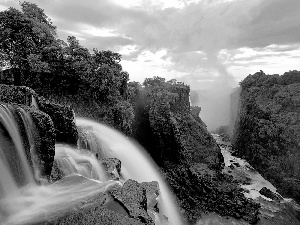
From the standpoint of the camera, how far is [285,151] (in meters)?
41.9

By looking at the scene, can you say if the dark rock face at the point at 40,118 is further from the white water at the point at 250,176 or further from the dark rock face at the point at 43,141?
the white water at the point at 250,176

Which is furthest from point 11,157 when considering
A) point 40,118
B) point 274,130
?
point 274,130

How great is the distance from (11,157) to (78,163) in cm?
529

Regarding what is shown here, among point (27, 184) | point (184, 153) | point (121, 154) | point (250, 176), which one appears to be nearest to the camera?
point (27, 184)

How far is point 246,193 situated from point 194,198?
8.69 metres

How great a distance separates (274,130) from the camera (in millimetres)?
44219

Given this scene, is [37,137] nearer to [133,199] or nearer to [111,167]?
[111,167]

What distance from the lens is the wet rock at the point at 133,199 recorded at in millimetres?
10406

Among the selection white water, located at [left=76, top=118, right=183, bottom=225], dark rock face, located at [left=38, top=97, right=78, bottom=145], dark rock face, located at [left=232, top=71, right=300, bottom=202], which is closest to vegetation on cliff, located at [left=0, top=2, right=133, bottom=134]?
white water, located at [left=76, top=118, right=183, bottom=225]

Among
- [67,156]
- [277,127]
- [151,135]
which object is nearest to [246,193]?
[277,127]

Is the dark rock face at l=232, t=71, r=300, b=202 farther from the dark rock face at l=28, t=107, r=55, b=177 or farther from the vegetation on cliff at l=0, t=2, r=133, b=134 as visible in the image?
the dark rock face at l=28, t=107, r=55, b=177

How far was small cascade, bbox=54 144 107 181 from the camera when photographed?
53.7 feet

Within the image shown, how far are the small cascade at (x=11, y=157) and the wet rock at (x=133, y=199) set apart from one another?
4.85m

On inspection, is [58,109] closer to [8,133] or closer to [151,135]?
[8,133]
